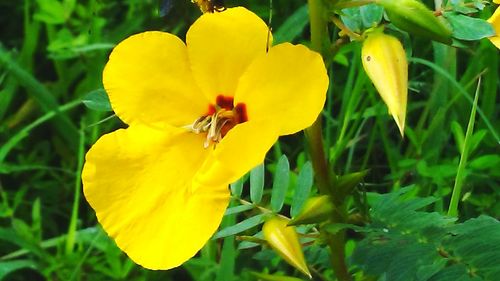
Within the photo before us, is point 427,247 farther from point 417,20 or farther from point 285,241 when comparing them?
point 417,20

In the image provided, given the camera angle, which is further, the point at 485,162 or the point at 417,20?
the point at 485,162

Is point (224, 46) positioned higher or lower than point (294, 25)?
higher

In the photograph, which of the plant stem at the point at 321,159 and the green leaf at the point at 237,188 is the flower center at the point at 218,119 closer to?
the plant stem at the point at 321,159

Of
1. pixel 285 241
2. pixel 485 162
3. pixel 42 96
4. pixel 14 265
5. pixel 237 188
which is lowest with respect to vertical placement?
pixel 14 265

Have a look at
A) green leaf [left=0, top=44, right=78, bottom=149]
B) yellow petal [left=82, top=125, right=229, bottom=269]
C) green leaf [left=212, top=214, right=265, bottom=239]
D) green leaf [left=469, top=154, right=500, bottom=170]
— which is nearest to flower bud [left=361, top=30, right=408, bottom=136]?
yellow petal [left=82, top=125, right=229, bottom=269]

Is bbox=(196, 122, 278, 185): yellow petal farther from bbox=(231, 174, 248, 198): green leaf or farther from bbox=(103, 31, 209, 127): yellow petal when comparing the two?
bbox=(231, 174, 248, 198): green leaf

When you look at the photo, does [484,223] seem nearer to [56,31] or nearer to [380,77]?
[380,77]

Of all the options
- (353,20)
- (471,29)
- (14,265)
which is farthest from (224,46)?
(14,265)
